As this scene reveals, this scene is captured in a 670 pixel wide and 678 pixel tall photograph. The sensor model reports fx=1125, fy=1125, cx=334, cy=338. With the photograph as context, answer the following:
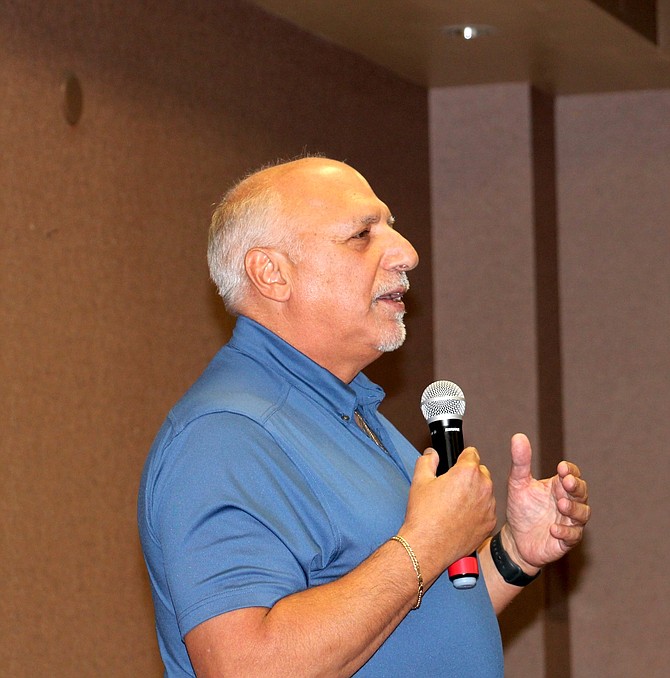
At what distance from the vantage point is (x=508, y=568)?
2.19 m

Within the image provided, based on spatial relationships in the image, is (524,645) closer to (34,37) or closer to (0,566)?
(0,566)

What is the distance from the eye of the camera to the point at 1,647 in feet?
9.45

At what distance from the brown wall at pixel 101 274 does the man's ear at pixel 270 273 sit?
3.77ft

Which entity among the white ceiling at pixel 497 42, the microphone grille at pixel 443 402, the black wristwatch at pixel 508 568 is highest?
the white ceiling at pixel 497 42

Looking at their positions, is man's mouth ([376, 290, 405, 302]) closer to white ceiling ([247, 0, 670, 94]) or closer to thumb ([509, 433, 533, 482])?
thumb ([509, 433, 533, 482])

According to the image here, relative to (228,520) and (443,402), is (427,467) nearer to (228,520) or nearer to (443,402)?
(443,402)

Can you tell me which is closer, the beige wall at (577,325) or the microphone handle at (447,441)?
the microphone handle at (447,441)

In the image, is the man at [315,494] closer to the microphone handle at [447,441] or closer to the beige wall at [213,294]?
the microphone handle at [447,441]

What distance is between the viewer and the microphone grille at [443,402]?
191cm

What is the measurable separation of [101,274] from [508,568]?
5.35 feet

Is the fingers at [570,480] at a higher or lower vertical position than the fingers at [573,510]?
higher

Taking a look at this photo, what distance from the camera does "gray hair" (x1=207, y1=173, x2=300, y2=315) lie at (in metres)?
2.02

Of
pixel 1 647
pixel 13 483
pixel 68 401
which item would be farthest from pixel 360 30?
pixel 1 647

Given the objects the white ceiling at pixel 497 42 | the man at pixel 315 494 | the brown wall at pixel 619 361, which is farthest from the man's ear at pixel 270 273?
the brown wall at pixel 619 361
